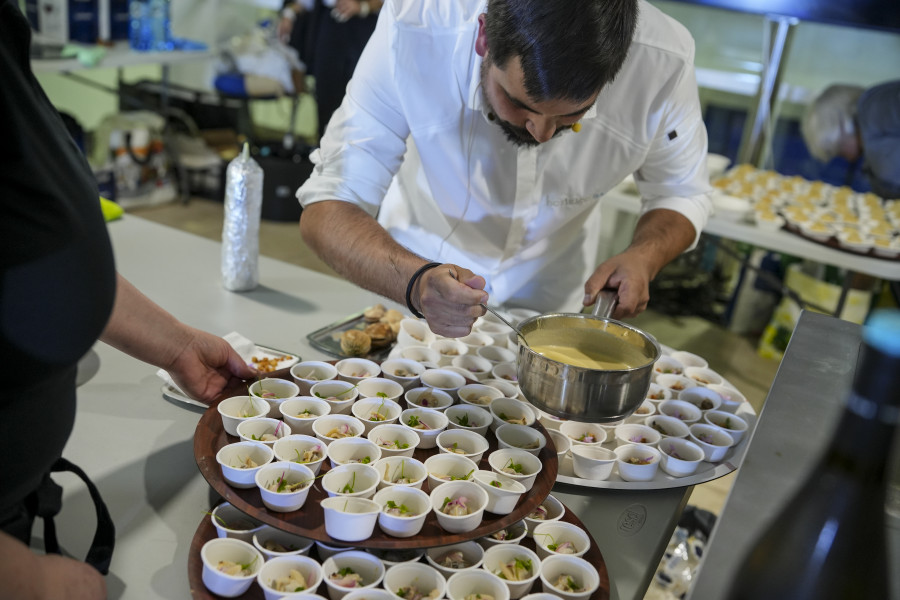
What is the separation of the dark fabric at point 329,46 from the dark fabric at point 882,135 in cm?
250

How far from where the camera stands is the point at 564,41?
46.1 inches

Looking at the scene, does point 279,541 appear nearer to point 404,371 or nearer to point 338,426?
point 338,426

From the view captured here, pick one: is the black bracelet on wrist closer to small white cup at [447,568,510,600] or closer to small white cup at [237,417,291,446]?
small white cup at [237,417,291,446]

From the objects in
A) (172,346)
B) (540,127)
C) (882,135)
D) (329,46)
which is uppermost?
(540,127)

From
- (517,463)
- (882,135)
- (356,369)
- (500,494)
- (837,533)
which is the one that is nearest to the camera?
(837,533)

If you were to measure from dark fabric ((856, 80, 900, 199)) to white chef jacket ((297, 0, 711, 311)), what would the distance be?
189cm

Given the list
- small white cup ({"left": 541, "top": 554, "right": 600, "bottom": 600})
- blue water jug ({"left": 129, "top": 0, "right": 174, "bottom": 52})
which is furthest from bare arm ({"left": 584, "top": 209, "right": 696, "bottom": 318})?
blue water jug ({"left": 129, "top": 0, "right": 174, "bottom": 52})

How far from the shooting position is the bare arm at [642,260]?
150 centimetres

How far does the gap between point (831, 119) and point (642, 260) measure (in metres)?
2.48

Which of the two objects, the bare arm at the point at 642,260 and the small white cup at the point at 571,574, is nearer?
the small white cup at the point at 571,574

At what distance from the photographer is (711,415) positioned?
133 centimetres

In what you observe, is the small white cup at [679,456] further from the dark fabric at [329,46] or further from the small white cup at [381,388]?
the dark fabric at [329,46]

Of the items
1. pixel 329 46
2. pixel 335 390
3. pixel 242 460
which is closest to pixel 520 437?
pixel 335 390

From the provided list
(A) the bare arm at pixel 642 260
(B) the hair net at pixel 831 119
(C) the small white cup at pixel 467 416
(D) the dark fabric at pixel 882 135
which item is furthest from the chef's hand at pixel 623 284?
(B) the hair net at pixel 831 119
